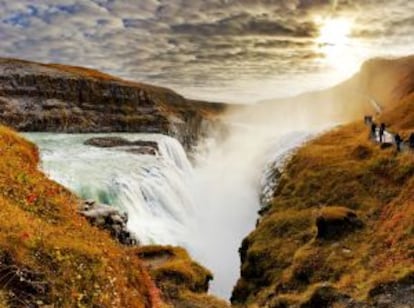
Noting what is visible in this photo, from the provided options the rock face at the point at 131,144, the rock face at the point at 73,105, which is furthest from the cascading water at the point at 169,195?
the rock face at the point at 73,105

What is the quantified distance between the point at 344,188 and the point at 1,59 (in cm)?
9290

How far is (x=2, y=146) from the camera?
26.2 meters

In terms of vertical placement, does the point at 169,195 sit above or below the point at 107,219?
below

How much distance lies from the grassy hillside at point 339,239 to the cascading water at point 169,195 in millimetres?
7338

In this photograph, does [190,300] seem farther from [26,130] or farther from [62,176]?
[26,130]

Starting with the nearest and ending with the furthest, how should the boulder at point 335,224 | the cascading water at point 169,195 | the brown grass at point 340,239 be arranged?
the brown grass at point 340,239 < the boulder at point 335,224 < the cascading water at point 169,195

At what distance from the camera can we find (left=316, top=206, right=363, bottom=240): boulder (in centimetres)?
3123

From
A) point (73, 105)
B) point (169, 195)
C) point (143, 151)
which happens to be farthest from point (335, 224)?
point (73, 105)

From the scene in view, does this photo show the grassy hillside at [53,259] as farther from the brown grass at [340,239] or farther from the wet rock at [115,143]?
the wet rock at [115,143]

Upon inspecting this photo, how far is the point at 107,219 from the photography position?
29875 mm

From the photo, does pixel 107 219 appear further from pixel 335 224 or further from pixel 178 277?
pixel 335 224

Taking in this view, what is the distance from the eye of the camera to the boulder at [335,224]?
31234mm

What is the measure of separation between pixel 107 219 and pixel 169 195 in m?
24.3

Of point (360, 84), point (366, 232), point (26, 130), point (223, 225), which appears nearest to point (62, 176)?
point (223, 225)
